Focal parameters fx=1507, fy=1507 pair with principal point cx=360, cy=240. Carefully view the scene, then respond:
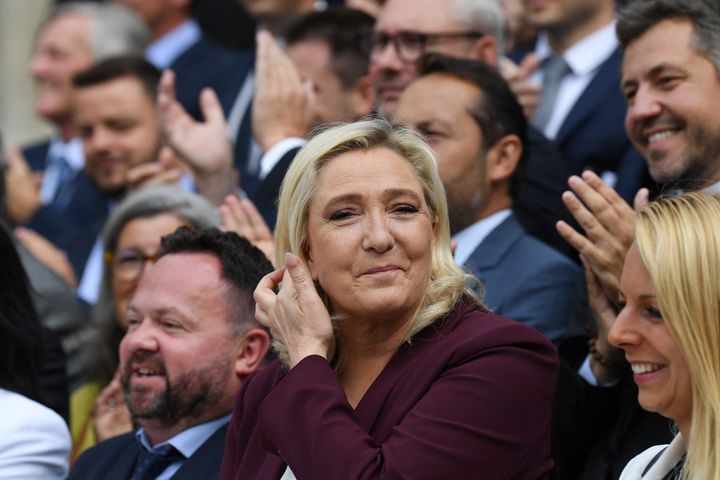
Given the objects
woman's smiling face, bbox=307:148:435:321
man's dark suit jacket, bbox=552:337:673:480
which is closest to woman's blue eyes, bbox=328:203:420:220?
woman's smiling face, bbox=307:148:435:321

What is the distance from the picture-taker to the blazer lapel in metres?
6.30

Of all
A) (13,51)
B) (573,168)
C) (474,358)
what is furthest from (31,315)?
(13,51)

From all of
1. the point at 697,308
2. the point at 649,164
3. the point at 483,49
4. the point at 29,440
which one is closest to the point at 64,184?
the point at 483,49

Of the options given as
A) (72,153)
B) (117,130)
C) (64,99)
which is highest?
(117,130)

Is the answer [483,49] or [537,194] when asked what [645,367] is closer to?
[537,194]

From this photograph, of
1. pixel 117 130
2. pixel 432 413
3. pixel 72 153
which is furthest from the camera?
pixel 72 153

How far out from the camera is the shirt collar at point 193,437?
4715mm

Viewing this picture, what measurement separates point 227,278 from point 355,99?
7.63 feet

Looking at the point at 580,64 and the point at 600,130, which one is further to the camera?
the point at 580,64

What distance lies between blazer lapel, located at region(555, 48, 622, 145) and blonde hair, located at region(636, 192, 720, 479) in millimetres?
2907

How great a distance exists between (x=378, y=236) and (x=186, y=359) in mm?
1091

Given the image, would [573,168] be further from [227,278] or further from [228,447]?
[228,447]

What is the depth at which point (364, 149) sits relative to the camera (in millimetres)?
4105

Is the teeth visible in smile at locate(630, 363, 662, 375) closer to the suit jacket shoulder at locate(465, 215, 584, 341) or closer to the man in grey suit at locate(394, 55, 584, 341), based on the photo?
the suit jacket shoulder at locate(465, 215, 584, 341)
